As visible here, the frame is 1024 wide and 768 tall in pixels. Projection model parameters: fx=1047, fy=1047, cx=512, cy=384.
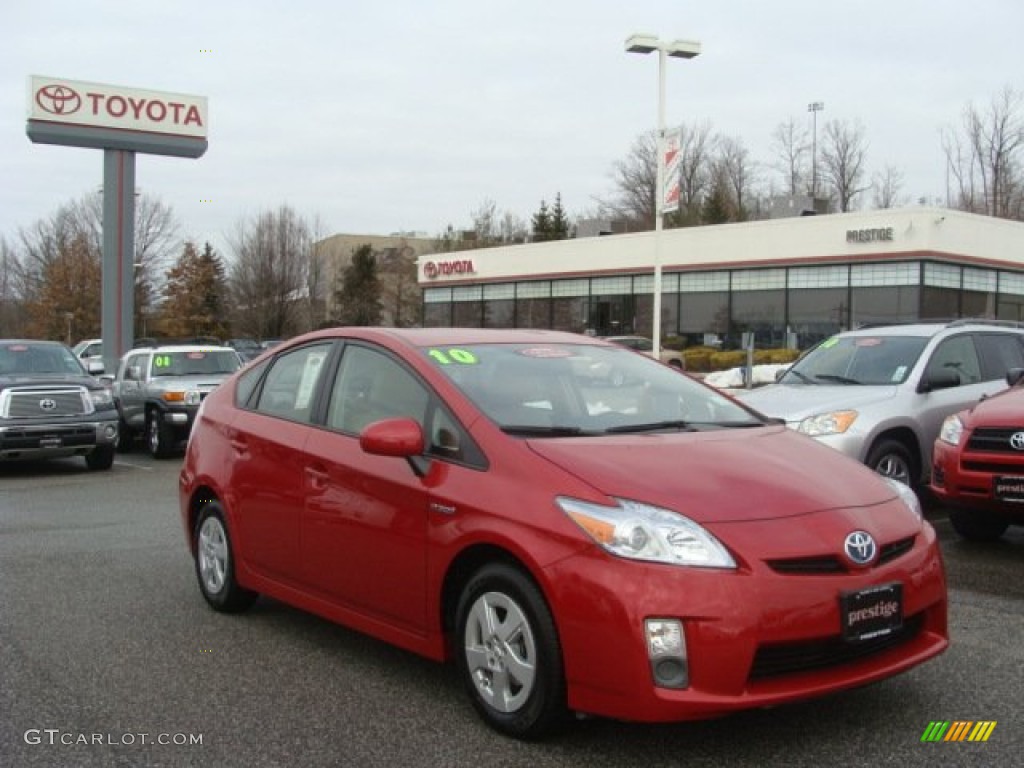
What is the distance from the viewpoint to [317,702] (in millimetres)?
4488

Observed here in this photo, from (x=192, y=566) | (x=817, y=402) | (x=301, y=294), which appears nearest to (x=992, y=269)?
(x=817, y=402)

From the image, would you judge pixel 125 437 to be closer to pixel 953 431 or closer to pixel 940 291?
pixel 953 431

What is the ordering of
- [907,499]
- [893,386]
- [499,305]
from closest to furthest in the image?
[907,499] → [893,386] → [499,305]

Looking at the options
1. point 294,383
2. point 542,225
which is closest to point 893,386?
point 294,383

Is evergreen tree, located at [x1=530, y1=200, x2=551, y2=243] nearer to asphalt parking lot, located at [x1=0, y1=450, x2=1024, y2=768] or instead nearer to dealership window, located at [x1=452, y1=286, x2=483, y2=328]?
dealership window, located at [x1=452, y1=286, x2=483, y2=328]

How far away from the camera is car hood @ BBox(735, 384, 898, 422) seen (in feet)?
28.7

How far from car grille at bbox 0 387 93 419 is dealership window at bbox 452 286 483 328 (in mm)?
38453

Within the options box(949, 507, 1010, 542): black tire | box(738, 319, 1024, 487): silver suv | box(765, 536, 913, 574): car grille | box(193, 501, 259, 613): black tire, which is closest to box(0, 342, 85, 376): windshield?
box(193, 501, 259, 613): black tire

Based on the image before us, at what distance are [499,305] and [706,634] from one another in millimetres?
48057

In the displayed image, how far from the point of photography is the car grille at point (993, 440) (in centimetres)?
709

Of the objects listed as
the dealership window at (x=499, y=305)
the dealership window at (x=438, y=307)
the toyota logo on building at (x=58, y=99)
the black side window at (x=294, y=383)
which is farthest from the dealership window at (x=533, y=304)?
the black side window at (x=294, y=383)

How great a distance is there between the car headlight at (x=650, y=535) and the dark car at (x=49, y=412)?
11.4 metres

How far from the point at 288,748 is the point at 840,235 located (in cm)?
3433

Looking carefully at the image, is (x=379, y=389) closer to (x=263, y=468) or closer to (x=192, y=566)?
(x=263, y=468)
